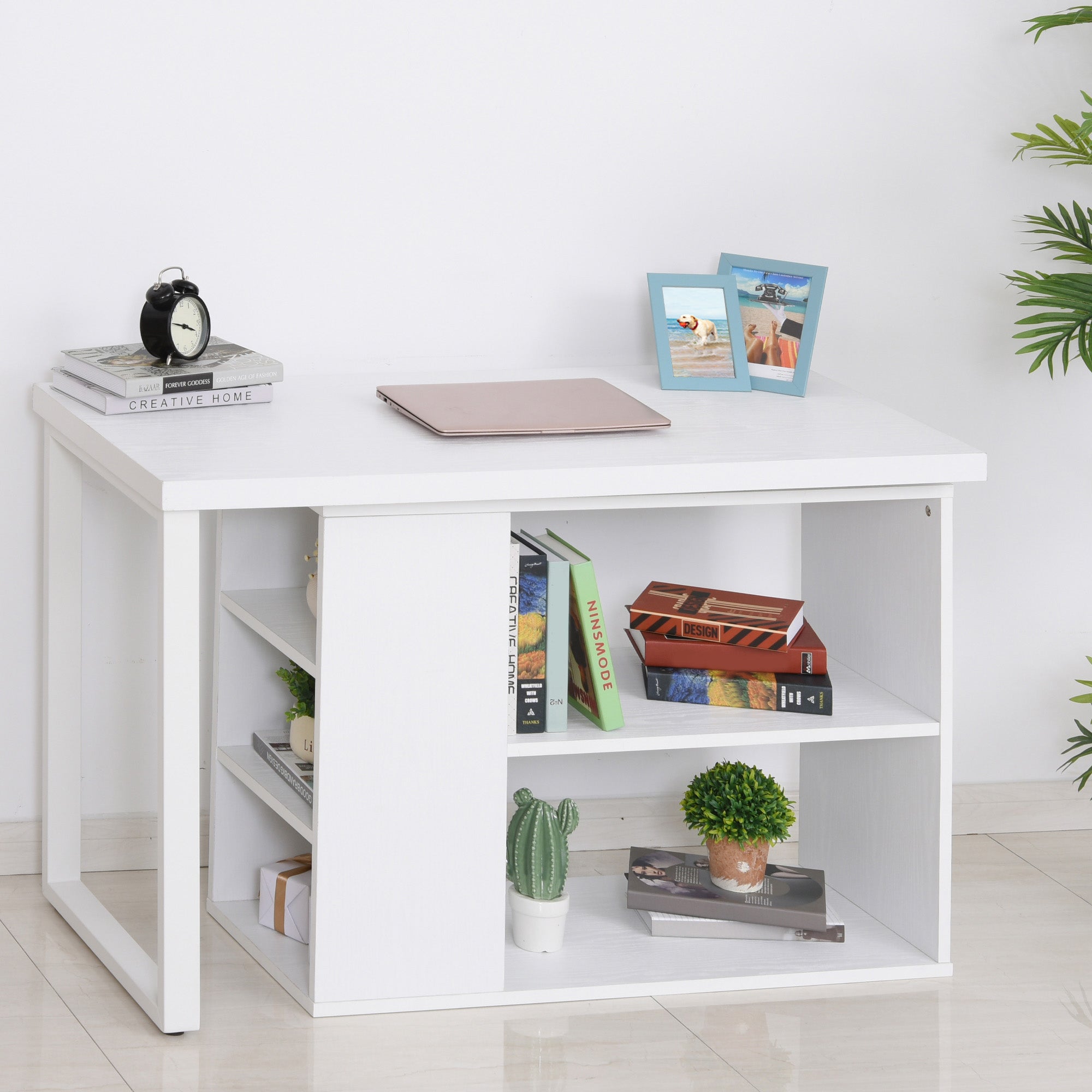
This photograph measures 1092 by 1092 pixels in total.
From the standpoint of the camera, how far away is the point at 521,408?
200 centimetres

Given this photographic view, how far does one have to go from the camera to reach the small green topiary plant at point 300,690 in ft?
6.75

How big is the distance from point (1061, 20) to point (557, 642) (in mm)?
1142

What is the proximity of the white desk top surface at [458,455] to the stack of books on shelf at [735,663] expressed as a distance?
0.25 meters

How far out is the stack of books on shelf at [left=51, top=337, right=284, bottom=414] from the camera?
1950 millimetres

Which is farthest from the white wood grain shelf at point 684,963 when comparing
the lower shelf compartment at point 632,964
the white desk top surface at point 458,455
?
the white desk top surface at point 458,455

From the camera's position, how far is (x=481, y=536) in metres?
1.81

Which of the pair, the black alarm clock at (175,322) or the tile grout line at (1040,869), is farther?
the tile grout line at (1040,869)

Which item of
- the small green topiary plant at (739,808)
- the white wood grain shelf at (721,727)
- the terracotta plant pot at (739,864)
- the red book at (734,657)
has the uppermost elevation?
the red book at (734,657)

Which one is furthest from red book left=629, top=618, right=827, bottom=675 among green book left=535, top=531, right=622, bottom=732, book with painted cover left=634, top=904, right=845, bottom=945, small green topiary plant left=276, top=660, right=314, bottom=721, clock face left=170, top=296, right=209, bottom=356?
clock face left=170, top=296, right=209, bottom=356

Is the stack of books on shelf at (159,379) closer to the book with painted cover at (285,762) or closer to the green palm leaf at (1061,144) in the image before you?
the book with painted cover at (285,762)

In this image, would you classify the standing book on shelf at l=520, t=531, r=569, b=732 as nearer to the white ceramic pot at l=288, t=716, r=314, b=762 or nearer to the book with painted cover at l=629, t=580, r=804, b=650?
the book with painted cover at l=629, t=580, r=804, b=650

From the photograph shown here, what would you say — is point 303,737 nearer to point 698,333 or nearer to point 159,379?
point 159,379

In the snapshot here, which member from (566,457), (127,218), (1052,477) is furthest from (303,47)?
(1052,477)

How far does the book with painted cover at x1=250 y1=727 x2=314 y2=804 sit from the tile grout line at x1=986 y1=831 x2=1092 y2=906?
44.1 inches
